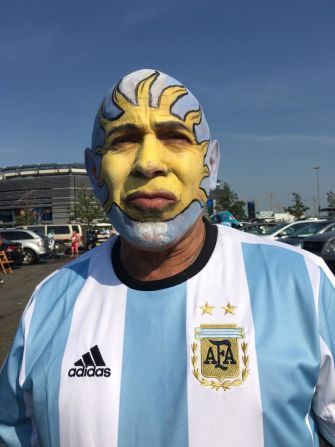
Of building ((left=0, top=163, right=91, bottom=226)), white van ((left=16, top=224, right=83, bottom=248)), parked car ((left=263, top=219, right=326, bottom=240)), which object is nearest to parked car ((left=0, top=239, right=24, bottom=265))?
white van ((left=16, top=224, right=83, bottom=248))

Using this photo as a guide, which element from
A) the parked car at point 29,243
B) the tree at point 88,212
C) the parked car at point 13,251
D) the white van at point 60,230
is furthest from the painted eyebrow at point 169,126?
the tree at point 88,212

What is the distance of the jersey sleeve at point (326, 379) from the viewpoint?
1.33 meters

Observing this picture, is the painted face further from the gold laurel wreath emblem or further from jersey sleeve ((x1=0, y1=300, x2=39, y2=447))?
jersey sleeve ((x1=0, y1=300, x2=39, y2=447))

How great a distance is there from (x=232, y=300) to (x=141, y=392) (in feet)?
1.36

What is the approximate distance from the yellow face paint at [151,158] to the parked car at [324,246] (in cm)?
851

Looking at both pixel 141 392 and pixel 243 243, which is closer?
pixel 141 392

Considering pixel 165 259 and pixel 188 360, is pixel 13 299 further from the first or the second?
pixel 188 360

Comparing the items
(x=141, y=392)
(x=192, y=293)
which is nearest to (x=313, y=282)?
(x=192, y=293)

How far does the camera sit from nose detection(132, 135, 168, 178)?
1.47 meters

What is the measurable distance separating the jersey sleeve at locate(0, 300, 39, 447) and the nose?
72cm

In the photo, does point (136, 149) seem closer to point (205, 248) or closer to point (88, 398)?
point (205, 248)

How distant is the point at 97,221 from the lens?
43.8m

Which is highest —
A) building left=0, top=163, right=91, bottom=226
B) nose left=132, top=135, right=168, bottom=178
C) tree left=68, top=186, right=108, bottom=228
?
building left=0, top=163, right=91, bottom=226

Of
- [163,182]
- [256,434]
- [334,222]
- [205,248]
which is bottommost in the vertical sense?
[256,434]
